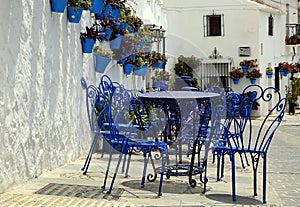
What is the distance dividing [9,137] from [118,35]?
5.08 m

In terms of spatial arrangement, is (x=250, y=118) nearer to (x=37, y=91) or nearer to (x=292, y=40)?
(x=37, y=91)

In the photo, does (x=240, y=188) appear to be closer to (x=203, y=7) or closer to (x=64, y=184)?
(x=64, y=184)

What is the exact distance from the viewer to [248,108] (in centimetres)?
796

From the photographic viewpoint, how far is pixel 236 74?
80.1 feet

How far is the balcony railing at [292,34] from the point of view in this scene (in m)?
29.8

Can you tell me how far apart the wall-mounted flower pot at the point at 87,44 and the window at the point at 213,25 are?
55.2 ft

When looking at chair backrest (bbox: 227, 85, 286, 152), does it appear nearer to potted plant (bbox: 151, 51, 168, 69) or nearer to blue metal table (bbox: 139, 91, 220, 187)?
blue metal table (bbox: 139, 91, 220, 187)

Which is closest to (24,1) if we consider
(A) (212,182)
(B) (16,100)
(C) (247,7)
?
(B) (16,100)

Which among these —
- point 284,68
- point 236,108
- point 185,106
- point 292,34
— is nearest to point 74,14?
point 185,106

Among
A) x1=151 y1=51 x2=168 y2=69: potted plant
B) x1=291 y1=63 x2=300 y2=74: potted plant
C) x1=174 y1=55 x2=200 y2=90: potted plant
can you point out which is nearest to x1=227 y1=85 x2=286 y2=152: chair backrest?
x1=151 y1=51 x2=168 y2=69: potted plant

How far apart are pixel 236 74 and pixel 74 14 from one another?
56.4 ft

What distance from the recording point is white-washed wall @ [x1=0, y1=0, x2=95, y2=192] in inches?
229

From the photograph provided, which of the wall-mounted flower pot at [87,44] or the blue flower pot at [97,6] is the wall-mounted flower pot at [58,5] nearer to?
the wall-mounted flower pot at [87,44]

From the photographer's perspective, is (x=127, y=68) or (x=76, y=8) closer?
(x=76, y=8)
